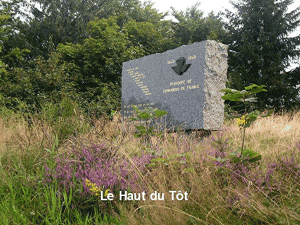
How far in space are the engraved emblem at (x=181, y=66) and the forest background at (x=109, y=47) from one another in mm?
4556

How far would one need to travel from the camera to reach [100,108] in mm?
10094

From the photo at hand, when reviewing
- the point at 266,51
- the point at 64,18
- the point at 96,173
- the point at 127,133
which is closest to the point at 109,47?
the point at 64,18

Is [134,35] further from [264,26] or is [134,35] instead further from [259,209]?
[259,209]

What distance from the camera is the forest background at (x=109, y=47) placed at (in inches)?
420

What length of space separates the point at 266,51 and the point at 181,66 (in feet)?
35.2

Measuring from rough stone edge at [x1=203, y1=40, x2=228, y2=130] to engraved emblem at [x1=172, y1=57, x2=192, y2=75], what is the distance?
47cm

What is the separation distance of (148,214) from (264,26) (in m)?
16.0

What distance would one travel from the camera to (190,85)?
584 cm

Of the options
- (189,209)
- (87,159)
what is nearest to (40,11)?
(87,159)

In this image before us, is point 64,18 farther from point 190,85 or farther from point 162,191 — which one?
point 162,191

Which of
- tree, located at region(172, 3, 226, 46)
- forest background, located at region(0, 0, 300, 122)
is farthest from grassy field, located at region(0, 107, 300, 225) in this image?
tree, located at region(172, 3, 226, 46)

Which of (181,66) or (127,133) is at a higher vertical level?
(181,66)

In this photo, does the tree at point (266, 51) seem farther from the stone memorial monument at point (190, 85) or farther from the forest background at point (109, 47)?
the stone memorial monument at point (190, 85)

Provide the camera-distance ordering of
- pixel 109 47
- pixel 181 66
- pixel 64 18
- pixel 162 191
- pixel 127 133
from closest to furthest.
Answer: pixel 162 191 < pixel 127 133 < pixel 181 66 < pixel 109 47 < pixel 64 18
